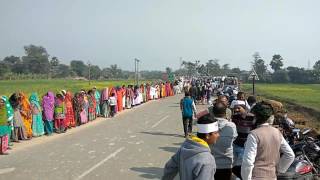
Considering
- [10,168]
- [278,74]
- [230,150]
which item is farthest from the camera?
[278,74]

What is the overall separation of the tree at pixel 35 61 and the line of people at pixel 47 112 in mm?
88992

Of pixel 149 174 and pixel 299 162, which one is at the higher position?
pixel 299 162

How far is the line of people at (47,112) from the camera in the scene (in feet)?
49.8

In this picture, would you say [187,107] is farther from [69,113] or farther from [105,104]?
[105,104]

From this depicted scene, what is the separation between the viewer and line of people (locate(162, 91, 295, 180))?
427 centimetres

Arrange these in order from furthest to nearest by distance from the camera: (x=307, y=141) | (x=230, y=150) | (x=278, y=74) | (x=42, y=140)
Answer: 1. (x=278, y=74)
2. (x=42, y=140)
3. (x=307, y=141)
4. (x=230, y=150)

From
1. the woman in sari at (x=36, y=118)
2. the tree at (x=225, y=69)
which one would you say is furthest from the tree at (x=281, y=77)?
the woman in sari at (x=36, y=118)

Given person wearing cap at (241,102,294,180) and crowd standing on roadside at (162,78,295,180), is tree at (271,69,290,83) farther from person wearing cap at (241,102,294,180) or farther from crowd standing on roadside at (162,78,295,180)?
person wearing cap at (241,102,294,180)

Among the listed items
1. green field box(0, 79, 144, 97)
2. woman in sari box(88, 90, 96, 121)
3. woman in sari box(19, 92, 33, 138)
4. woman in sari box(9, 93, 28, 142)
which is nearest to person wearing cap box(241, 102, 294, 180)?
woman in sari box(9, 93, 28, 142)

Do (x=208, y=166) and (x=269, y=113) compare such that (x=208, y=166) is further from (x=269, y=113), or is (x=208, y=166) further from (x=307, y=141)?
(x=307, y=141)

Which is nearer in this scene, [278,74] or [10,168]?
[10,168]

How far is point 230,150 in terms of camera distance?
6.82 meters

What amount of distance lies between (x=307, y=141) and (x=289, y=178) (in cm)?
187

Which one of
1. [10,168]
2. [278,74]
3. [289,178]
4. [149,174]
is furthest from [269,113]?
[278,74]
